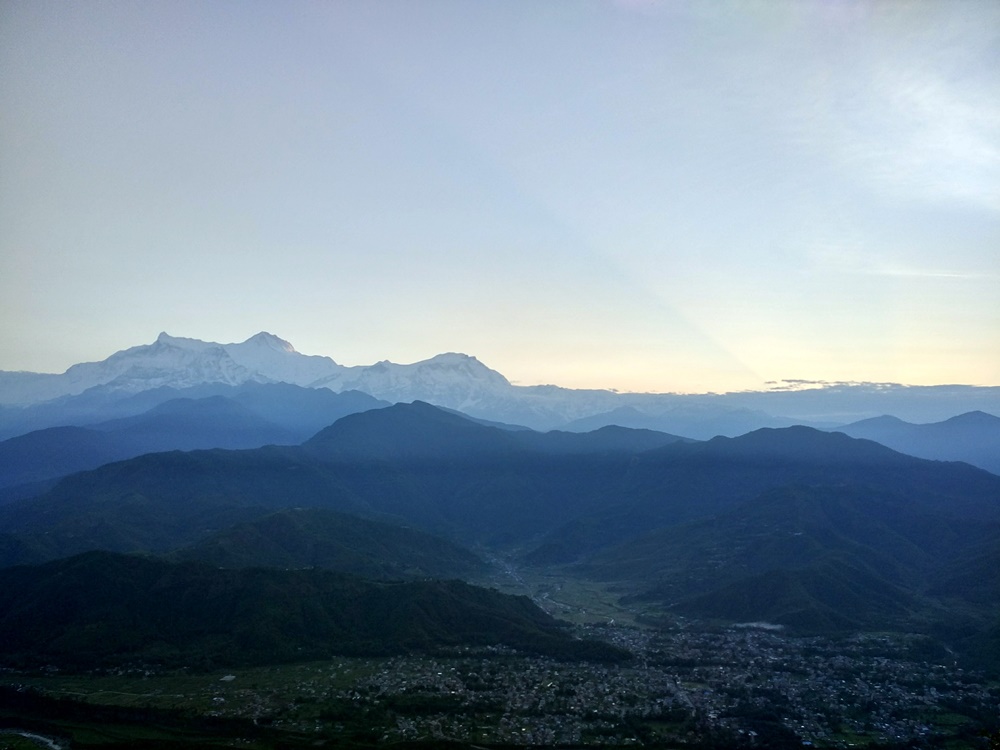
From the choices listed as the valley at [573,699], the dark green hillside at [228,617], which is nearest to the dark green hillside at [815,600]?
the valley at [573,699]

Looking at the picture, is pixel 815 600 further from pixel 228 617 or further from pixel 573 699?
pixel 228 617

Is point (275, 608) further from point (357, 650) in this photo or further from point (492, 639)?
point (492, 639)

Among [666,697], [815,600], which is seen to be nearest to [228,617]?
[666,697]

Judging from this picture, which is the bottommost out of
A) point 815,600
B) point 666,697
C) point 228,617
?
point 666,697

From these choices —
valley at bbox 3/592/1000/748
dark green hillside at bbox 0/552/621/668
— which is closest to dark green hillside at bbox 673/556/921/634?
valley at bbox 3/592/1000/748

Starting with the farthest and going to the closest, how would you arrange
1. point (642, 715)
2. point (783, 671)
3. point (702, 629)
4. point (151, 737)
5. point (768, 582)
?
point (768, 582), point (702, 629), point (783, 671), point (642, 715), point (151, 737)

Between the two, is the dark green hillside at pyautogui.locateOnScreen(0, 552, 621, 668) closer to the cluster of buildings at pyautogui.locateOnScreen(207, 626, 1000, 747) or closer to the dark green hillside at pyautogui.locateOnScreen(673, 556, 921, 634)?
the cluster of buildings at pyautogui.locateOnScreen(207, 626, 1000, 747)

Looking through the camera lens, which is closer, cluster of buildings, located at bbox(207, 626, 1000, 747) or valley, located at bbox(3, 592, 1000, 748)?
valley, located at bbox(3, 592, 1000, 748)

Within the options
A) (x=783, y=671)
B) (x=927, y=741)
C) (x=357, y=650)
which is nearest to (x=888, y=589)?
(x=783, y=671)
